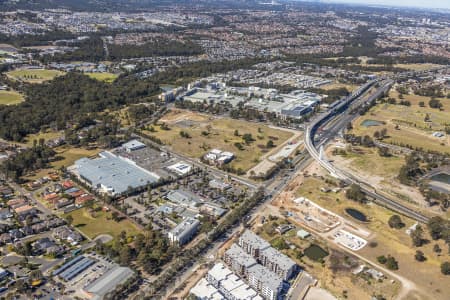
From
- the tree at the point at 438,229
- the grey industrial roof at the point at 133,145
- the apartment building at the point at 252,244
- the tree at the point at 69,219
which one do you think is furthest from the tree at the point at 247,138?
the tree at the point at 69,219

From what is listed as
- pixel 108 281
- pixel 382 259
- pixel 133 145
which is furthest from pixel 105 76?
pixel 382 259

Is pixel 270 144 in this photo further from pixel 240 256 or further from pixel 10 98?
pixel 10 98

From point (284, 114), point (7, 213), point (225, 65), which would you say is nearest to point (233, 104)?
point (284, 114)

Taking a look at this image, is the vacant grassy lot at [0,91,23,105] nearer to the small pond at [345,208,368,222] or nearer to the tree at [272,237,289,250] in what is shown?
the tree at [272,237,289,250]

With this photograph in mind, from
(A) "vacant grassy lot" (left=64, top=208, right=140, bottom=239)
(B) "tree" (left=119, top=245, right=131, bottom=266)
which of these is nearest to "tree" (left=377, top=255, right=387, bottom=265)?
(B) "tree" (left=119, top=245, right=131, bottom=266)

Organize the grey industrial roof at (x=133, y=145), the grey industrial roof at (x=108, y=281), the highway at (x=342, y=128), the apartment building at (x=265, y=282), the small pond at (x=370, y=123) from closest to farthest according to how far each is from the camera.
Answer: the apartment building at (x=265, y=282), the grey industrial roof at (x=108, y=281), the highway at (x=342, y=128), the grey industrial roof at (x=133, y=145), the small pond at (x=370, y=123)

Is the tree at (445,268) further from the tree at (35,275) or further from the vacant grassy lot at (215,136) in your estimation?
the tree at (35,275)
